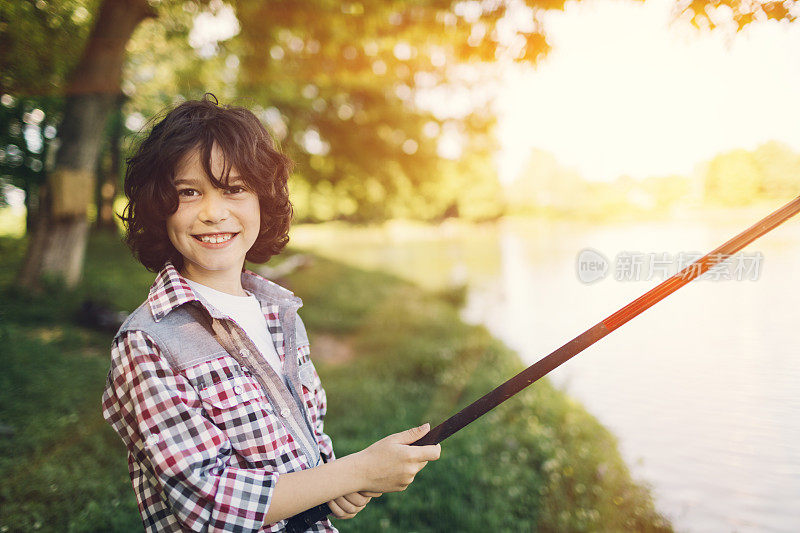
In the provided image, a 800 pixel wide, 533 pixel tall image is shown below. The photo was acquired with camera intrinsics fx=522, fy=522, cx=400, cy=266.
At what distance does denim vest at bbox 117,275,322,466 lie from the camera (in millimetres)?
1252

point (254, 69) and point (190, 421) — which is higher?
point (254, 69)

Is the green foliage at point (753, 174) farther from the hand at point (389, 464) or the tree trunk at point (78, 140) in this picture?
the tree trunk at point (78, 140)

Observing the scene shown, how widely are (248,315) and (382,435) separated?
129 inches

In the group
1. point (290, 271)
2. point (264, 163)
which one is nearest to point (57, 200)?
point (264, 163)

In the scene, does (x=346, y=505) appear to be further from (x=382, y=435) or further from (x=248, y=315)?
(x=382, y=435)

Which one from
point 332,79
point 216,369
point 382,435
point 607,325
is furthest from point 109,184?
point 607,325

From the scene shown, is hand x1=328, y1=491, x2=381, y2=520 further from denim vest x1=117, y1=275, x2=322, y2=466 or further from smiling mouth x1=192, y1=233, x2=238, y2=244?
smiling mouth x1=192, y1=233, x2=238, y2=244

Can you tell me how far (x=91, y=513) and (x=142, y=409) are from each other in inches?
94.6

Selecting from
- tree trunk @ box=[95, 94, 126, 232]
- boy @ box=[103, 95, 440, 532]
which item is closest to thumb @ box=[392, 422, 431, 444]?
boy @ box=[103, 95, 440, 532]

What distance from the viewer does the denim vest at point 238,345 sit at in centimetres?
Answer: 125

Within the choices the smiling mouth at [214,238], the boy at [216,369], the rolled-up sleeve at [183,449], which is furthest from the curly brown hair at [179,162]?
the rolled-up sleeve at [183,449]

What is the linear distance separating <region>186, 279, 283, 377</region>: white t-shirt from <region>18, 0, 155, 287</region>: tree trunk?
18.8ft

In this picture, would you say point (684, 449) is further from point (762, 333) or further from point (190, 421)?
point (190, 421)

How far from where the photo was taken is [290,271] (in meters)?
14.1
